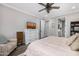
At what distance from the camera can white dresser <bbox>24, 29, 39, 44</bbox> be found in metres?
1.38

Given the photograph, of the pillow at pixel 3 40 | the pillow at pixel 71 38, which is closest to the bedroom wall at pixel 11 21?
the pillow at pixel 3 40

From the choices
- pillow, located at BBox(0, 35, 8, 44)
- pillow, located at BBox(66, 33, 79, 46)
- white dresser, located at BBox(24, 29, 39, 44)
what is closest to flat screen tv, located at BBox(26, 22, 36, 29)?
white dresser, located at BBox(24, 29, 39, 44)

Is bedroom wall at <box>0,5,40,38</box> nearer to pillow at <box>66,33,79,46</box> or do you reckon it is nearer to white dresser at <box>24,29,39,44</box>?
white dresser at <box>24,29,39,44</box>

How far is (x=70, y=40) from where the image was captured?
1.49 metres

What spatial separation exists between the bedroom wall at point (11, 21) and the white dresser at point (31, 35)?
12cm

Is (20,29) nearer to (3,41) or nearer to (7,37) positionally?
(7,37)

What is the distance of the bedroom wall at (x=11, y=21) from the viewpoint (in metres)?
1.22

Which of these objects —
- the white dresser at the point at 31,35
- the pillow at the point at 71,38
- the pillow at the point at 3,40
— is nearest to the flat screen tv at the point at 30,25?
the white dresser at the point at 31,35

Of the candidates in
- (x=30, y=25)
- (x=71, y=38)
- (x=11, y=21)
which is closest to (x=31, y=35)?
(x=30, y=25)

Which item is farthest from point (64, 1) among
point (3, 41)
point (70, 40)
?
point (3, 41)

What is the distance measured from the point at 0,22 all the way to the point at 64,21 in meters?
1.12

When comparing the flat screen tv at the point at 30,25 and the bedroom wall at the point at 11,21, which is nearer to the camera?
the bedroom wall at the point at 11,21

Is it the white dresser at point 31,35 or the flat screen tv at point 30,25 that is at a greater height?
the flat screen tv at point 30,25

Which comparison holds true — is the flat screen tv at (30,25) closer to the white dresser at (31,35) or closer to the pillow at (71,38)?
the white dresser at (31,35)
